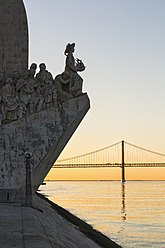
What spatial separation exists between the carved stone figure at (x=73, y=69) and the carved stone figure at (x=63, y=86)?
0.33ft

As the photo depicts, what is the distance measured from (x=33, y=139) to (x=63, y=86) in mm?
1467

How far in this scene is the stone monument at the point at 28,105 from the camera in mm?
7656

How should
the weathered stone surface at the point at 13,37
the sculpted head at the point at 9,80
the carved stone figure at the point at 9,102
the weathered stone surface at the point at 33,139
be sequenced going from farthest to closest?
the weathered stone surface at the point at 13,37 < the sculpted head at the point at 9,80 < the carved stone figure at the point at 9,102 < the weathered stone surface at the point at 33,139

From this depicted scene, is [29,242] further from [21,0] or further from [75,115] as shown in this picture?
[21,0]

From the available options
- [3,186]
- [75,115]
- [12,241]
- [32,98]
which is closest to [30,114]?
[32,98]

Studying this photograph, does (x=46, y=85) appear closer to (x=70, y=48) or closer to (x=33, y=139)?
(x=70, y=48)

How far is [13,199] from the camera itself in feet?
20.7

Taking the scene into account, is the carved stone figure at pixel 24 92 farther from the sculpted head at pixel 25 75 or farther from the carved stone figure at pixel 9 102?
the carved stone figure at pixel 9 102

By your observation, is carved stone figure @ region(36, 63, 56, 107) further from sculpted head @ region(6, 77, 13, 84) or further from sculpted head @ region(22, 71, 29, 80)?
sculpted head @ region(6, 77, 13, 84)

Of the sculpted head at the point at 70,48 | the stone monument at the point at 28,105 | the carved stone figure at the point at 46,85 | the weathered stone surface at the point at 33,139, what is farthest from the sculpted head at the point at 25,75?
the sculpted head at the point at 70,48

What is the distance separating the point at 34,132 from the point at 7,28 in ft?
8.94

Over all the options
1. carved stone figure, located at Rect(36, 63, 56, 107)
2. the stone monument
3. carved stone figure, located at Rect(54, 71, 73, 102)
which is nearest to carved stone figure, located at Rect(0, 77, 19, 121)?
the stone monument

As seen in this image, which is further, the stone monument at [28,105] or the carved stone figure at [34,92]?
the carved stone figure at [34,92]

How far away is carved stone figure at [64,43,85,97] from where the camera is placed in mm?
8466
